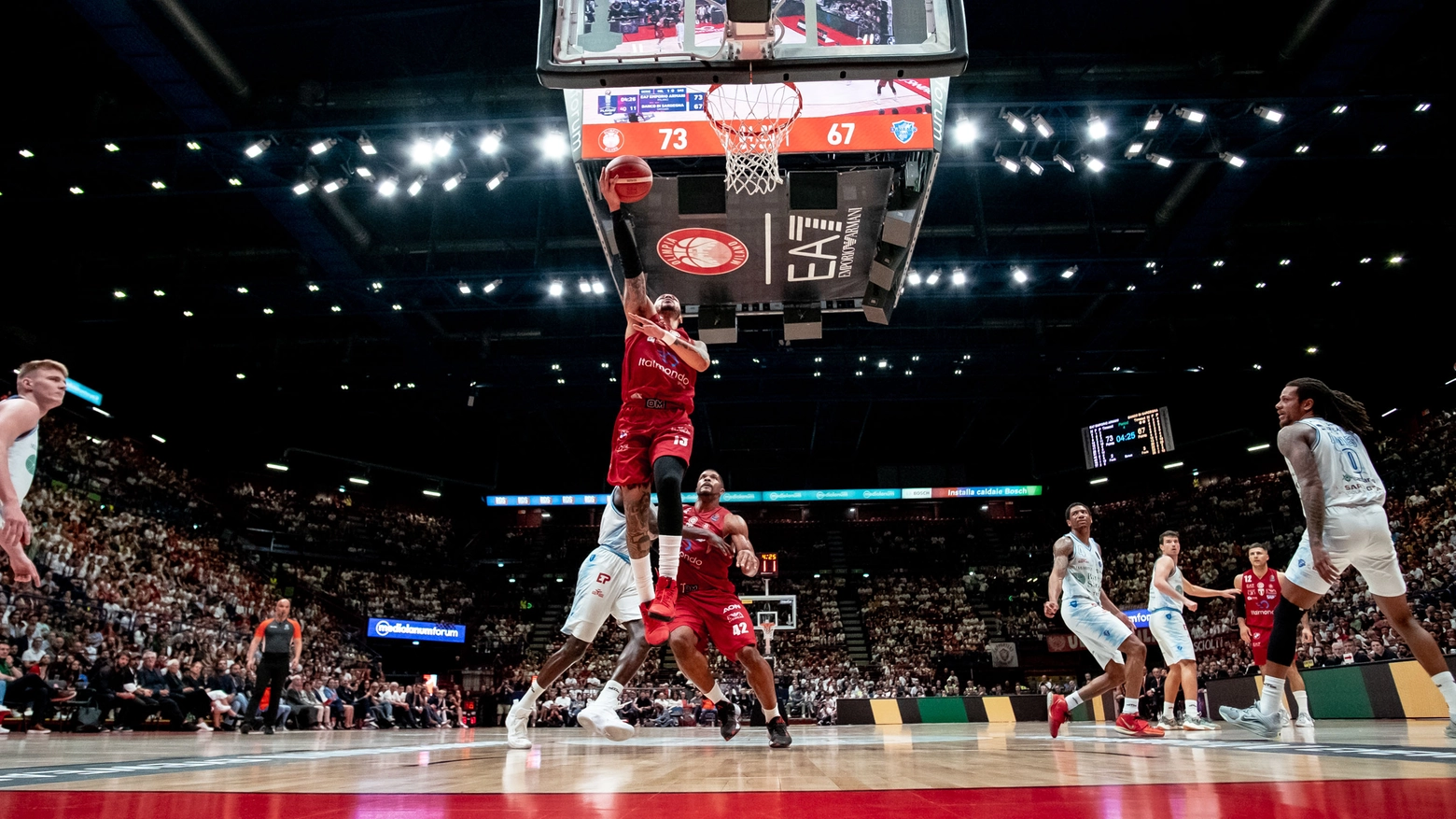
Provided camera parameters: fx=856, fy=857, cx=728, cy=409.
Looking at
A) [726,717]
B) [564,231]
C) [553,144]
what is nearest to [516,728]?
[726,717]

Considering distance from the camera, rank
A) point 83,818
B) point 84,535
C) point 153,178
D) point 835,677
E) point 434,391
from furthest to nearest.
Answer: point 835,677
point 434,391
point 84,535
point 153,178
point 83,818

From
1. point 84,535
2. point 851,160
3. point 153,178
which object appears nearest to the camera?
point 851,160

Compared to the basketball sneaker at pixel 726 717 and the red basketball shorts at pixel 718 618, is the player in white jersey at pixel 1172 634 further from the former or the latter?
the red basketball shorts at pixel 718 618

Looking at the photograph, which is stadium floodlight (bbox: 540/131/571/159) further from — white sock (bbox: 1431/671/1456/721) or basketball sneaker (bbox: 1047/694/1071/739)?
white sock (bbox: 1431/671/1456/721)

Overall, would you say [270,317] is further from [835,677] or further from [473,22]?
[835,677]

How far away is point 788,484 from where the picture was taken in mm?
34250

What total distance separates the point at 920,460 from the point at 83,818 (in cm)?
3289

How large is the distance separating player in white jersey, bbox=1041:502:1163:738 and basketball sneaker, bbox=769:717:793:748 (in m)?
2.44

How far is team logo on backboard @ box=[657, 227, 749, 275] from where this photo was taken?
9.17 metres

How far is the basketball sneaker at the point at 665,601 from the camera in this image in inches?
186

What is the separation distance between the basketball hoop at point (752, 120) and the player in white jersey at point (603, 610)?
318cm

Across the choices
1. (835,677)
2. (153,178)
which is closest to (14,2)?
(153,178)

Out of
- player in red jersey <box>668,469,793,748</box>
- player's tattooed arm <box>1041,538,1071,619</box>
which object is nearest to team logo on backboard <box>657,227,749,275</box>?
player in red jersey <box>668,469,793,748</box>

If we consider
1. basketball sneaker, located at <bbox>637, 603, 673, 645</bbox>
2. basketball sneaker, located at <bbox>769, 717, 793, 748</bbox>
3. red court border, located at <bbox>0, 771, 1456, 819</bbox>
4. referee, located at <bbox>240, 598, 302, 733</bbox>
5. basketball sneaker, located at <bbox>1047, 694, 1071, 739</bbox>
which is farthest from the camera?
referee, located at <bbox>240, 598, 302, 733</bbox>
